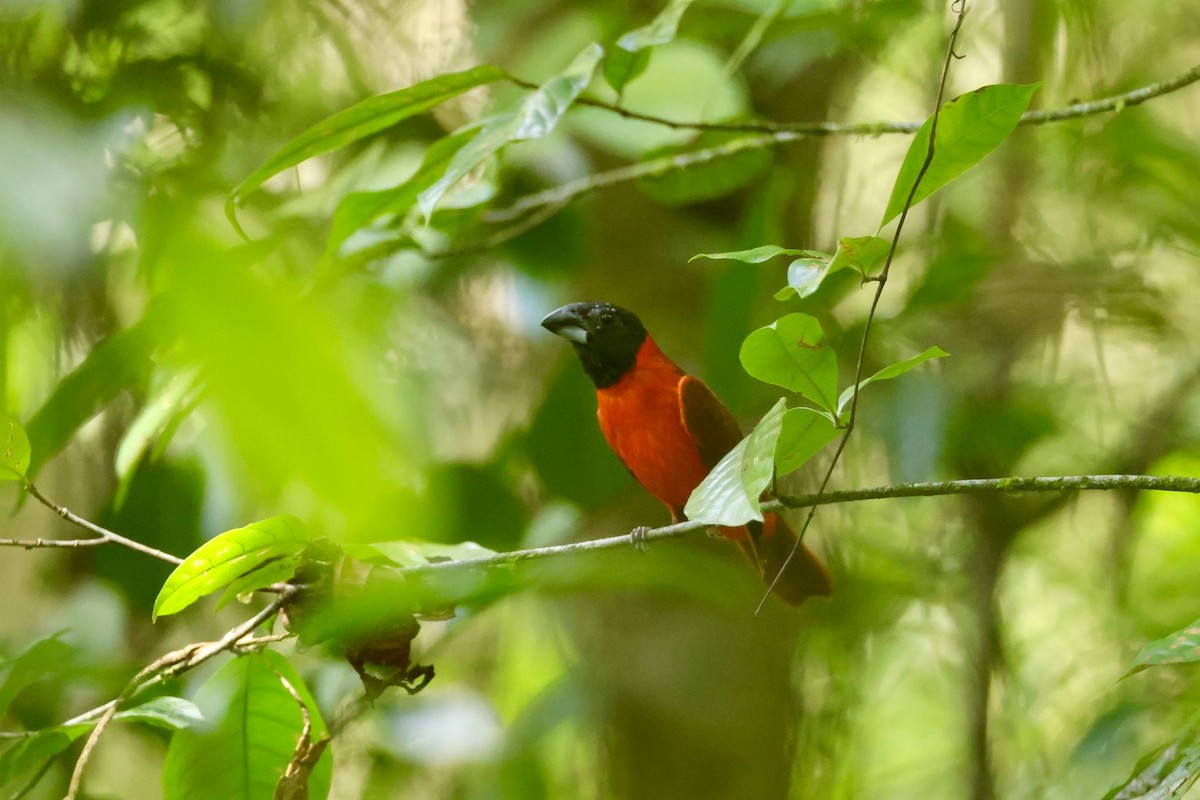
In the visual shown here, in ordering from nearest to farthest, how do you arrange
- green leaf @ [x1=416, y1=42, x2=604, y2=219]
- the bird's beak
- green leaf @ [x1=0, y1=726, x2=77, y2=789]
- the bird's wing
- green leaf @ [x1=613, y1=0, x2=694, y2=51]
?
green leaf @ [x1=0, y1=726, x2=77, y2=789], green leaf @ [x1=416, y1=42, x2=604, y2=219], green leaf @ [x1=613, y1=0, x2=694, y2=51], the bird's wing, the bird's beak

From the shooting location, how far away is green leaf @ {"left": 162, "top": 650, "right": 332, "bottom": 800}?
1.42 m

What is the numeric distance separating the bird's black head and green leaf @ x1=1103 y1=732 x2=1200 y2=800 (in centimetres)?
144

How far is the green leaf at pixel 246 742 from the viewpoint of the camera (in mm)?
1424

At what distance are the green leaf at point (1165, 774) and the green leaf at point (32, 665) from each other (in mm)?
1448

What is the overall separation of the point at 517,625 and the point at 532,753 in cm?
137

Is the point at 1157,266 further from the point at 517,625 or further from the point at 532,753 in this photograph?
the point at 532,753

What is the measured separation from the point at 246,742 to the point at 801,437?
84 centimetres

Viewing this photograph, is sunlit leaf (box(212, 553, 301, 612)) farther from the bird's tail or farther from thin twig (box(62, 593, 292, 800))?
the bird's tail

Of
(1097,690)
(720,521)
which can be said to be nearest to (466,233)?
(720,521)

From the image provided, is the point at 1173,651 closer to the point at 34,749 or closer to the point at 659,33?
the point at 659,33

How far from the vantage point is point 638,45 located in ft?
5.41

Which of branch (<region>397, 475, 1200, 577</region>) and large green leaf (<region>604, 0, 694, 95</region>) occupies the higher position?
large green leaf (<region>604, 0, 694, 95</region>)

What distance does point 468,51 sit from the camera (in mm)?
2992

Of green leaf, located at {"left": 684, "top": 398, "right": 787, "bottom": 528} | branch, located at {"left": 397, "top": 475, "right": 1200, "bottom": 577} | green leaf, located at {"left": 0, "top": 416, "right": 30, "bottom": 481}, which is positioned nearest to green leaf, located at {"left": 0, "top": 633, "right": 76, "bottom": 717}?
green leaf, located at {"left": 0, "top": 416, "right": 30, "bottom": 481}
